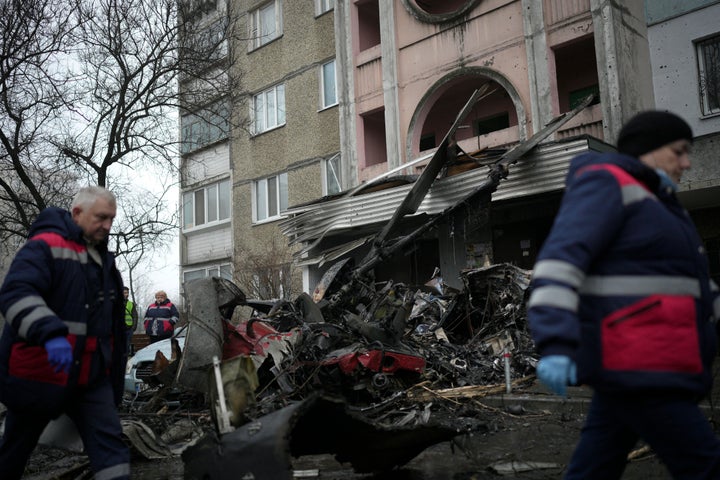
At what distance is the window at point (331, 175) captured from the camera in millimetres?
17547

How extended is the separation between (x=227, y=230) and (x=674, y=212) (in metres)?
19.9

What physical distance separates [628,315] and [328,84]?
17177 millimetres

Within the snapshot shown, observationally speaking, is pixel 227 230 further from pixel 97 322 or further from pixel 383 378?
pixel 97 322

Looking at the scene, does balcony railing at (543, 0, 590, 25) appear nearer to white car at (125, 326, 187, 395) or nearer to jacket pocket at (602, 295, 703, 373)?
white car at (125, 326, 187, 395)

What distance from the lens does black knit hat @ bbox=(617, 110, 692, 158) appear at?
2154mm

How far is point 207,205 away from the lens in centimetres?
2212

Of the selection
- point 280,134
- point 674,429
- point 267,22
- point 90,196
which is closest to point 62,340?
point 90,196

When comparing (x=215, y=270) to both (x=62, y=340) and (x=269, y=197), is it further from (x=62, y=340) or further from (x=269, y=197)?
(x=62, y=340)

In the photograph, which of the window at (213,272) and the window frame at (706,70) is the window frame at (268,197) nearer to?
the window at (213,272)

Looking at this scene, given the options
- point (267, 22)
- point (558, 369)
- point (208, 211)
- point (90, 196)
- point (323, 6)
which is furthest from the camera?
point (208, 211)

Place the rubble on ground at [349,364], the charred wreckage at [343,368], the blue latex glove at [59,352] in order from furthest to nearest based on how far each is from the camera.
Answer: the rubble on ground at [349,364] < the charred wreckage at [343,368] < the blue latex glove at [59,352]

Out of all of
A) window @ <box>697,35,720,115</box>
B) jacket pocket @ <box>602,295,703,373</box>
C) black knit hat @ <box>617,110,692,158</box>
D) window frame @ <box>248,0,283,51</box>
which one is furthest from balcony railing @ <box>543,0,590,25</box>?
jacket pocket @ <box>602,295,703,373</box>

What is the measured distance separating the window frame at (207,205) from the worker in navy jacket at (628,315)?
19.6 metres

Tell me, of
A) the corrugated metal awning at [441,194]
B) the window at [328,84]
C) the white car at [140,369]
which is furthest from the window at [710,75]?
the white car at [140,369]
